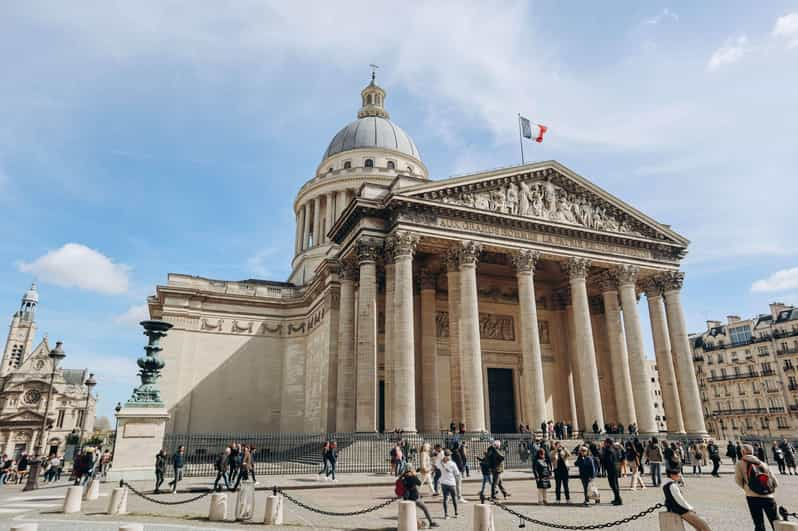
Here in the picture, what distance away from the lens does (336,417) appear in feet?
91.2

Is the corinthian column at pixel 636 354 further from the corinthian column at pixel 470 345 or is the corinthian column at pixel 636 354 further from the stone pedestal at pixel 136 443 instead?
the stone pedestal at pixel 136 443

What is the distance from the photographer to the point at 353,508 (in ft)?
40.3

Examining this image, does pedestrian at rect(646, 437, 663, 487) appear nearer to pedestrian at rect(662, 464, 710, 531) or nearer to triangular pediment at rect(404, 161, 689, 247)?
pedestrian at rect(662, 464, 710, 531)

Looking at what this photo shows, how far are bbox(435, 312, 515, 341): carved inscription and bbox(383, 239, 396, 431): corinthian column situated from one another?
21.5 feet

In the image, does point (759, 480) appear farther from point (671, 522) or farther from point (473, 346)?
point (473, 346)

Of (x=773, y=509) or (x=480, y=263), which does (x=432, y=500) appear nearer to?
(x=773, y=509)

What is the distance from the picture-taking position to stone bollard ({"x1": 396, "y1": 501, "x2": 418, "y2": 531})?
28.4 ft

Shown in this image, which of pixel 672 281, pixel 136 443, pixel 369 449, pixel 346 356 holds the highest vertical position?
pixel 672 281

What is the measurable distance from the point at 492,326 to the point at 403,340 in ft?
34.8

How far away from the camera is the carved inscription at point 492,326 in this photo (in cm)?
3147

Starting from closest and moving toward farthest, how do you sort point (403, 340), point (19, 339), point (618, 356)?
point (403, 340), point (618, 356), point (19, 339)

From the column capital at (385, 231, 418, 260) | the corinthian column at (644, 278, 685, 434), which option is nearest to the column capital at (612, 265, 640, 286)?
the corinthian column at (644, 278, 685, 434)

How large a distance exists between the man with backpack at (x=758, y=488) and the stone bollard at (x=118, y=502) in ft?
38.7

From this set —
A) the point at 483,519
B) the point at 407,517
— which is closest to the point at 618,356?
the point at 483,519
